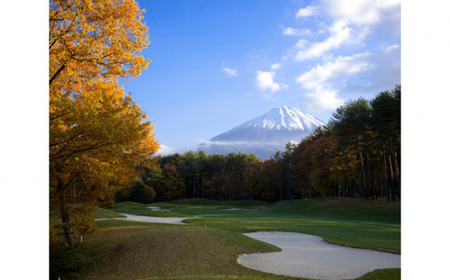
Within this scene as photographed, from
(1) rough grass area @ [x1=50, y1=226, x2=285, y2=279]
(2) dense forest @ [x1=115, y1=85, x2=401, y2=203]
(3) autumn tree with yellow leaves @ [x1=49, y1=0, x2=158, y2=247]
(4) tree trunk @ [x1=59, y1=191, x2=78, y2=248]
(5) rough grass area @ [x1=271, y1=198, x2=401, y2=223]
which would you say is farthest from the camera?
(2) dense forest @ [x1=115, y1=85, x2=401, y2=203]

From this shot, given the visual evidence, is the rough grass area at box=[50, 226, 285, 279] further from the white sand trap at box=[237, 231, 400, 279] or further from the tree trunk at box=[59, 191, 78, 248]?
the white sand trap at box=[237, 231, 400, 279]

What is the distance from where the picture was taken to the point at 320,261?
10156mm

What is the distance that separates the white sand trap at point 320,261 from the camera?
884 cm

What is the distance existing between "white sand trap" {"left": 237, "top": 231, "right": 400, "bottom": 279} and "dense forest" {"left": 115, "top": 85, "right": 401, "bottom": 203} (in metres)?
6.64

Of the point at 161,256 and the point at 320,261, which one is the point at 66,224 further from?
the point at 320,261

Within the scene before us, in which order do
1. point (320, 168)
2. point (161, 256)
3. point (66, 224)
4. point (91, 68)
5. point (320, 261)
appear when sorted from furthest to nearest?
point (320, 168) < point (66, 224) < point (320, 261) < point (161, 256) < point (91, 68)

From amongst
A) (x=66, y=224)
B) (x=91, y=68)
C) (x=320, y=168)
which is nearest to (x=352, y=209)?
(x=320, y=168)

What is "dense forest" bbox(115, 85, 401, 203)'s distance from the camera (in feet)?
101

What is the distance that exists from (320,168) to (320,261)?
34.2 metres

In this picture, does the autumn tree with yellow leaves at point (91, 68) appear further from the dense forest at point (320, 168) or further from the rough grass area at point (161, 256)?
the dense forest at point (320, 168)

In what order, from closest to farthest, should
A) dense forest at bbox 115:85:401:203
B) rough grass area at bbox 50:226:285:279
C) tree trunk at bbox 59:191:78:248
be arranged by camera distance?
1. rough grass area at bbox 50:226:285:279
2. tree trunk at bbox 59:191:78:248
3. dense forest at bbox 115:85:401:203

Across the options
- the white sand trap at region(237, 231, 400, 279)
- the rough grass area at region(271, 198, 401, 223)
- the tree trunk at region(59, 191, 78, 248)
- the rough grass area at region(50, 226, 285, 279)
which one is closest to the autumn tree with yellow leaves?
the rough grass area at region(50, 226, 285, 279)
